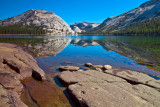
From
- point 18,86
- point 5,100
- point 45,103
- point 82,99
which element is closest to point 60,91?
point 45,103

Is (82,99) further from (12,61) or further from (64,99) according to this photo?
(12,61)

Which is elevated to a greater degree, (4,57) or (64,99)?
(4,57)

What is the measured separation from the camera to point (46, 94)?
7590mm

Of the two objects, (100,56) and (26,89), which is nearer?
(26,89)

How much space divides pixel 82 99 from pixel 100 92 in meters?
1.32

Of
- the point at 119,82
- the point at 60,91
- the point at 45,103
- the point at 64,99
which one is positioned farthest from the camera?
the point at 119,82

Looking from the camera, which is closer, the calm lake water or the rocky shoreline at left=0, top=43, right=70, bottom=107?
the rocky shoreline at left=0, top=43, right=70, bottom=107

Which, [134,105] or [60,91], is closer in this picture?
[134,105]

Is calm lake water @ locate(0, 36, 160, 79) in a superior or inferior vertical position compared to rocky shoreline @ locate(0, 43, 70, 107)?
inferior

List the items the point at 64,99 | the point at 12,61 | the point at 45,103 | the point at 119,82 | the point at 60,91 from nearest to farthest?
1. the point at 45,103
2. the point at 64,99
3. the point at 60,91
4. the point at 119,82
5. the point at 12,61

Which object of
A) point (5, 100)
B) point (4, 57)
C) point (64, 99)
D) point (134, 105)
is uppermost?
point (4, 57)

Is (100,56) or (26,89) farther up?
(26,89)

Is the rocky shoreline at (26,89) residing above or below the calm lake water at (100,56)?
above

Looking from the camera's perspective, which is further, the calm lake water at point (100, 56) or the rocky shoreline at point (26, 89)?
the calm lake water at point (100, 56)
